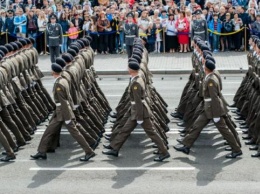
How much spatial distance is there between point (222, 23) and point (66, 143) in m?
14.1

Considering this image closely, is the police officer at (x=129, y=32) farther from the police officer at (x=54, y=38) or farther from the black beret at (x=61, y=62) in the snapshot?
the black beret at (x=61, y=62)

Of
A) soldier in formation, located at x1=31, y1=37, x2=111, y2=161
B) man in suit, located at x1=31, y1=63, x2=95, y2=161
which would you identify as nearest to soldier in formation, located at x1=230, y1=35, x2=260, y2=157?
soldier in formation, located at x1=31, y1=37, x2=111, y2=161

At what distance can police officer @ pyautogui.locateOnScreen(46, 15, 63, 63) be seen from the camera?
27.7m

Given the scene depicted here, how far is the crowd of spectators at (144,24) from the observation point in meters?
30.0

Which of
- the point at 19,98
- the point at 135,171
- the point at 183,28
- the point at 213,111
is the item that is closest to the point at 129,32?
the point at 183,28

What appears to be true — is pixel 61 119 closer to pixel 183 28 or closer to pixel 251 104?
pixel 251 104

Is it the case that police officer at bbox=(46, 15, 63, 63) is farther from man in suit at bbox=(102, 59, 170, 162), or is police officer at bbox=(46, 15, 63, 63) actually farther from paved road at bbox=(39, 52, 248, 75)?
man in suit at bbox=(102, 59, 170, 162)

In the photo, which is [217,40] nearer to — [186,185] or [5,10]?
[5,10]

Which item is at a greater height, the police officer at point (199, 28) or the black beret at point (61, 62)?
the black beret at point (61, 62)

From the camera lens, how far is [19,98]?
1770cm

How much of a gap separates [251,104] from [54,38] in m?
11.1

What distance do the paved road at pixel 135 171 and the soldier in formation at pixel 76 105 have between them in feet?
0.98

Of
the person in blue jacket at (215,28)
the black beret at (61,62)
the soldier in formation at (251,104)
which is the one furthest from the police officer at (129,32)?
the black beret at (61,62)

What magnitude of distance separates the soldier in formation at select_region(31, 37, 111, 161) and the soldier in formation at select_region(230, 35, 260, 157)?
2.92 metres
